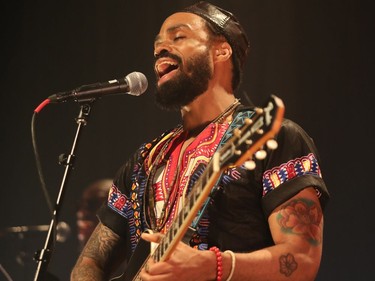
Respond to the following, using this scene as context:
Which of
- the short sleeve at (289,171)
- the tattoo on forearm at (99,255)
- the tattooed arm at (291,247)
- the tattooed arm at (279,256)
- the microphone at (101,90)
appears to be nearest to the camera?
the tattooed arm at (279,256)

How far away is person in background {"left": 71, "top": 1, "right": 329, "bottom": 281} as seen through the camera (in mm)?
2268

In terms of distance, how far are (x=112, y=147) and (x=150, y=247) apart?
9.25 ft

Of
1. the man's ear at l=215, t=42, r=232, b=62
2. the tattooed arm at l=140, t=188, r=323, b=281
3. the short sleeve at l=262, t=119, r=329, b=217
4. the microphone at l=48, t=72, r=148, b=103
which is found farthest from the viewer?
the man's ear at l=215, t=42, r=232, b=62

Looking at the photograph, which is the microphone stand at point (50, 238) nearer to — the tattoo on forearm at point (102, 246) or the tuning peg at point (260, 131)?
the tattoo on forearm at point (102, 246)

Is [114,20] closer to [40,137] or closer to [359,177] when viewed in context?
[40,137]

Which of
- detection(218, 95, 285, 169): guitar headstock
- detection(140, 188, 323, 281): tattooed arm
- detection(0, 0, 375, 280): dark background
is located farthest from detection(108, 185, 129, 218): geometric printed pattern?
detection(0, 0, 375, 280): dark background

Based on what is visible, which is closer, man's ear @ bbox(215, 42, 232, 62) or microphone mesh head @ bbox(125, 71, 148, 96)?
microphone mesh head @ bbox(125, 71, 148, 96)

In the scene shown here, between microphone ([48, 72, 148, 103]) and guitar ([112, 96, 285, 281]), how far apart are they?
75 centimetres

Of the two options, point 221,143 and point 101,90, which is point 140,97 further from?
point 221,143

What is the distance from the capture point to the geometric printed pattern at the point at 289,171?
2414 mm

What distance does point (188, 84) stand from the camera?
2.91 metres

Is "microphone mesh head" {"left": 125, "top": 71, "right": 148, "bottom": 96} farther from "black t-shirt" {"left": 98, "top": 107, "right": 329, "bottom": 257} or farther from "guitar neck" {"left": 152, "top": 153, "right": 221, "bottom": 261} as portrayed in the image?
"guitar neck" {"left": 152, "top": 153, "right": 221, "bottom": 261}

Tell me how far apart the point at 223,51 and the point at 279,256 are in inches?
44.6

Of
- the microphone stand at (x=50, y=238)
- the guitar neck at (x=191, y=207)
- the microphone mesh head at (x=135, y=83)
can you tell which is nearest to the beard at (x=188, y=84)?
the microphone mesh head at (x=135, y=83)
